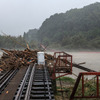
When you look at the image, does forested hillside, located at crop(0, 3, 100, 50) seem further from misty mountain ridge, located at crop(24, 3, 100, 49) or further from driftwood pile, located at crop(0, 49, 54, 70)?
driftwood pile, located at crop(0, 49, 54, 70)

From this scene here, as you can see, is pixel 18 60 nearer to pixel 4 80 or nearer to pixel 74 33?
pixel 4 80

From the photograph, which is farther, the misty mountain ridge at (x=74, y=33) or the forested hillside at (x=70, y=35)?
the misty mountain ridge at (x=74, y=33)

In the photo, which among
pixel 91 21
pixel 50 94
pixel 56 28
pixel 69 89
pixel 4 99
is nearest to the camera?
pixel 4 99

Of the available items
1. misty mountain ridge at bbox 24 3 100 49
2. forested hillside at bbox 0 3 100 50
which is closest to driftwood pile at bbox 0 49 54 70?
forested hillside at bbox 0 3 100 50

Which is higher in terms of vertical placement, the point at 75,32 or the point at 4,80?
the point at 75,32

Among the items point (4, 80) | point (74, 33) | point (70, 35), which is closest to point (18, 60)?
point (4, 80)

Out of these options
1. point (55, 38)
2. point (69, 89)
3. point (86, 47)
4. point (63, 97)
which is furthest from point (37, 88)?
point (55, 38)

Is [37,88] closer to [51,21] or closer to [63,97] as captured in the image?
[63,97]

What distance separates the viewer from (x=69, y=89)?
11.4 metres

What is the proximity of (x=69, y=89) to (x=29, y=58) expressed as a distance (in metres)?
3.96

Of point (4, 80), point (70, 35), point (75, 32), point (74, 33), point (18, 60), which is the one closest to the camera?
point (4, 80)

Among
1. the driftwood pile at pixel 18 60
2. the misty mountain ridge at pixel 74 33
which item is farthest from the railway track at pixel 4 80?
the misty mountain ridge at pixel 74 33

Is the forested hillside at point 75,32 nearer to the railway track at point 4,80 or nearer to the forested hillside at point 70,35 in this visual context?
the forested hillside at point 70,35

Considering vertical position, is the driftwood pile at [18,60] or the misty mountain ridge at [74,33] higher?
the misty mountain ridge at [74,33]
